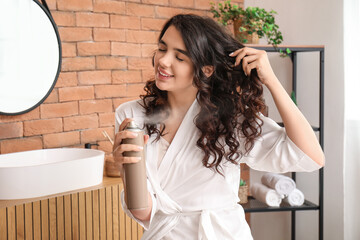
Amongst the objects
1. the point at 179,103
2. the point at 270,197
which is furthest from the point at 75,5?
the point at 270,197

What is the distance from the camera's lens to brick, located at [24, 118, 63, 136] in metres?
2.24

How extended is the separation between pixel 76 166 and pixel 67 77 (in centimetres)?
63

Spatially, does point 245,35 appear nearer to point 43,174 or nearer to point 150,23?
point 150,23

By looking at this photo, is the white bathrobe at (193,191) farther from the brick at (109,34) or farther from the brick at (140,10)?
the brick at (140,10)

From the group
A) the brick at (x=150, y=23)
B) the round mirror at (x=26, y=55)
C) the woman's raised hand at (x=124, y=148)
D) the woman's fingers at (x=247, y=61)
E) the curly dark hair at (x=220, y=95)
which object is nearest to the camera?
the woman's raised hand at (x=124, y=148)

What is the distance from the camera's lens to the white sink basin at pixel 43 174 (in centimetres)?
179

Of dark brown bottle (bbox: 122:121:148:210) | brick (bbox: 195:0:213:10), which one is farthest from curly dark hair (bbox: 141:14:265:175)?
brick (bbox: 195:0:213:10)

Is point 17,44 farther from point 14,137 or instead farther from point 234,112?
point 234,112

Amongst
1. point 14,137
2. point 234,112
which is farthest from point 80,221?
point 234,112

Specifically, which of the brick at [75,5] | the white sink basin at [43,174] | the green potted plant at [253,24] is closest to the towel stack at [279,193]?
the green potted plant at [253,24]

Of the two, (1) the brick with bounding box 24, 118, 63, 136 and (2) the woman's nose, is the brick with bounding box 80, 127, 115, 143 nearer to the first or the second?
(1) the brick with bounding box 24, 118, 63, 136

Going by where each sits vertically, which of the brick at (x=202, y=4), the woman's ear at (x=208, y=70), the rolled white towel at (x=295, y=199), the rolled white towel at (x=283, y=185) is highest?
the brick at (x=202, y=4)

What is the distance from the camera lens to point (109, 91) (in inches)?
100

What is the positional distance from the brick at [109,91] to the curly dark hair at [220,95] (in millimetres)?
1063
